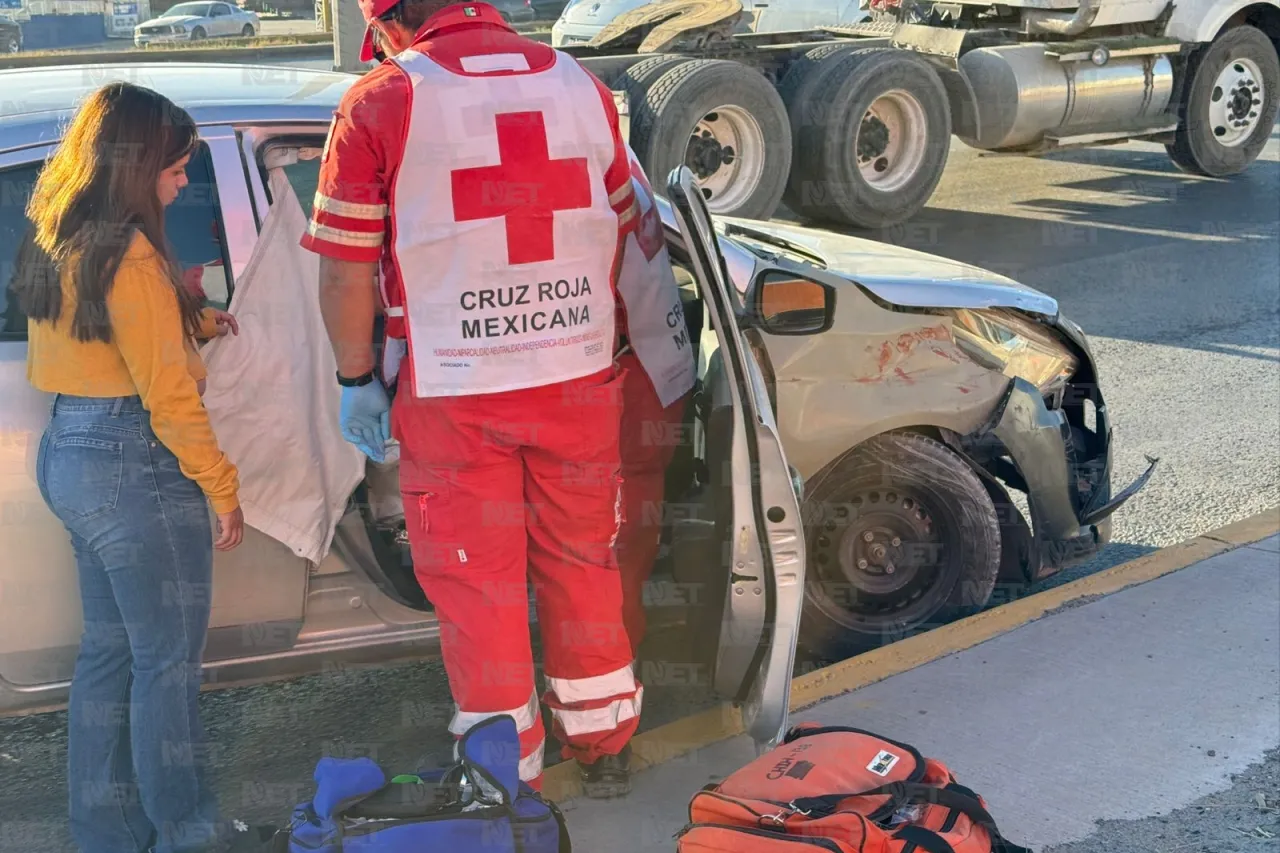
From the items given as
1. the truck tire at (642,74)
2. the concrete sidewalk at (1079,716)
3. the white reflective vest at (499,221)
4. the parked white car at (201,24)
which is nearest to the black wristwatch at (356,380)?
the white reflective vest at (499,221)

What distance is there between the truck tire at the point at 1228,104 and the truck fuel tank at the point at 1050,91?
448mm

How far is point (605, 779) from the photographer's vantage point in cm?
338

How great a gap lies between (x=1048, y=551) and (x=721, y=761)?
1.34 m

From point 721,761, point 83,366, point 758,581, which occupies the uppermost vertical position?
point 83,366

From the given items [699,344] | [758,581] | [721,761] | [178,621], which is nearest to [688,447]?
[699,344]

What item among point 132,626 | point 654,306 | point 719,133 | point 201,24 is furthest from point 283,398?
point 201,24

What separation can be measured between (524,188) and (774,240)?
1475mm

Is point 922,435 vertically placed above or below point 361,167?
below

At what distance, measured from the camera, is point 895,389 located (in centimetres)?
385

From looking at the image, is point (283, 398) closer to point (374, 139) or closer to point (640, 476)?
point (374, 139)

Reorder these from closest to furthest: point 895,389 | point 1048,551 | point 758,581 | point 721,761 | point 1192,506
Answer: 1. point 758,581
2. point 721,761
3. point 895,389
4. point 1048,551
5. point 1192,506

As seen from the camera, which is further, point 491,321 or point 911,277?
point 911,277

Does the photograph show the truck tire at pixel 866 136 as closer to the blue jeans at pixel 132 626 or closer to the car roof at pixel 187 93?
the car roof at pixel 187 93

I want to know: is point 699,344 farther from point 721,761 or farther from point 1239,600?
point 1239,600
